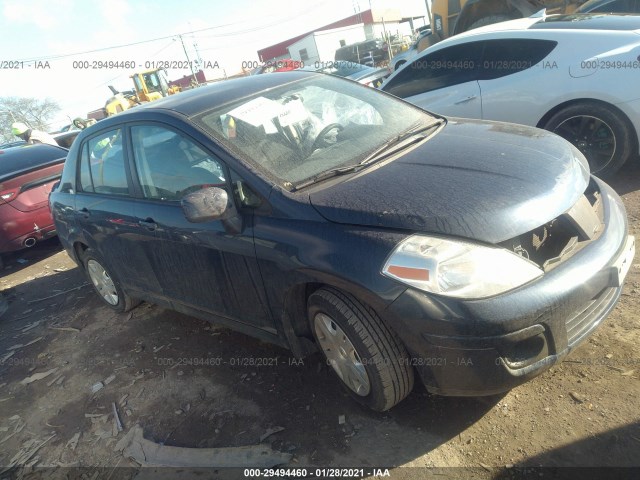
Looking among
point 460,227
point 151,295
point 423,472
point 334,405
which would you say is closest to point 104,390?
point 151,295

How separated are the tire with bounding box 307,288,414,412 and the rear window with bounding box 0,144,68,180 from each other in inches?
238

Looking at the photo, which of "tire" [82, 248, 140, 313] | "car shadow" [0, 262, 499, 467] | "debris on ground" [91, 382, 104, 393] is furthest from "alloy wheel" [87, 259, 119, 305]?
"debris on ground" [91, 382, 104, 393]

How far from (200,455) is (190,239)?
1.21m

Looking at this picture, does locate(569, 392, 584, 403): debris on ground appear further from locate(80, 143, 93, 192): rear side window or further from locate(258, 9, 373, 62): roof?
locate(258, 9, 373, 62): roof

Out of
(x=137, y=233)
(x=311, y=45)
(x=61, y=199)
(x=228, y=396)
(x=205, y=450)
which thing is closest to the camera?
(x=205, y=450)

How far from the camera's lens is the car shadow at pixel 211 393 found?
7.63ft

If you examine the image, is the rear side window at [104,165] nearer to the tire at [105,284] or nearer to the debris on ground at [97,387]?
the tire at [105,284]

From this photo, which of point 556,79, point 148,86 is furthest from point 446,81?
point 148,86

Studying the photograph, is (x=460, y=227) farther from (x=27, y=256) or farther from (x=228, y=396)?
(x=27, y=256)

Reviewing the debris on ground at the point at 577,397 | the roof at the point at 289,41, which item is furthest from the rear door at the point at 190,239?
the roof at the point at 289,41

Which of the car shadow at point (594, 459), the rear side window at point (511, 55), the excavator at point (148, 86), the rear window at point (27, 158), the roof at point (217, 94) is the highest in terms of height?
the excavator at point (148, 86)

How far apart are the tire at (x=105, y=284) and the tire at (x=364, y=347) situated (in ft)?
7.95

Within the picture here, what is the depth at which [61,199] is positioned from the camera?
4359 mm

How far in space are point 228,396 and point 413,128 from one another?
2.07 m
